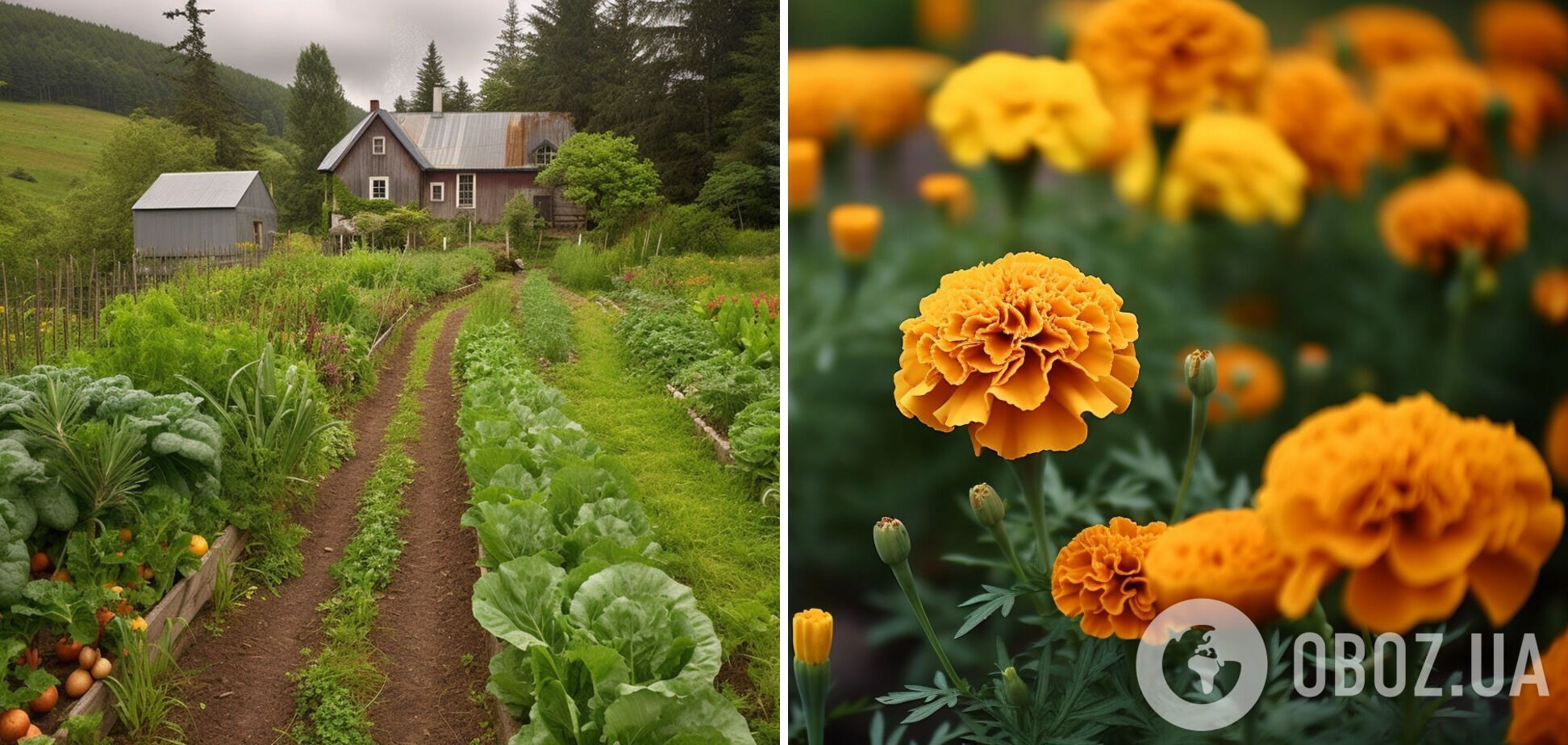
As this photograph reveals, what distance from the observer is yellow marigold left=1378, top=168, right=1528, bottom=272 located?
79cm

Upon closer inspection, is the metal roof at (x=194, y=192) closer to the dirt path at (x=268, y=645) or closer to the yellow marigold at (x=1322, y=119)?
the dirt path at (x=268, y=645)

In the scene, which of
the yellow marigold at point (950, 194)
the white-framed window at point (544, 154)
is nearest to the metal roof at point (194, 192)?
the white-framed window at point (544, 154)

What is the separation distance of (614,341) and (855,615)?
289cm

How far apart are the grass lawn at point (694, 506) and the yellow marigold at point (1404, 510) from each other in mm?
1602

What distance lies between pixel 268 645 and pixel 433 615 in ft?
1.26

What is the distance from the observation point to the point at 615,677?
5.18ft

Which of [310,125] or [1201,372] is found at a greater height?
[310,125]

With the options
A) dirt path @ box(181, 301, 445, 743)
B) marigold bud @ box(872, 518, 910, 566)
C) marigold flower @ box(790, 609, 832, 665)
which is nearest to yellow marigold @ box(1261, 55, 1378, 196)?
marigold bud @ box(872, 518, 910, 566)

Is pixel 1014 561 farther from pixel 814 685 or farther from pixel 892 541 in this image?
pixel 814 685

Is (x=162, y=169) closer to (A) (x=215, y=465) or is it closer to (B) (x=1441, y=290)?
(A) (x=215, y=465)

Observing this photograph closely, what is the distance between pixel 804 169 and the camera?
3.45 ft

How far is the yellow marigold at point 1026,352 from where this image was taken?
2.52 feet

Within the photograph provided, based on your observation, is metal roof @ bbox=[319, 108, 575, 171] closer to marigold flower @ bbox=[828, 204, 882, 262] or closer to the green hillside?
the green hillside

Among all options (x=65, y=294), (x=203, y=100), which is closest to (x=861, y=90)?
(x=203, y=100)
